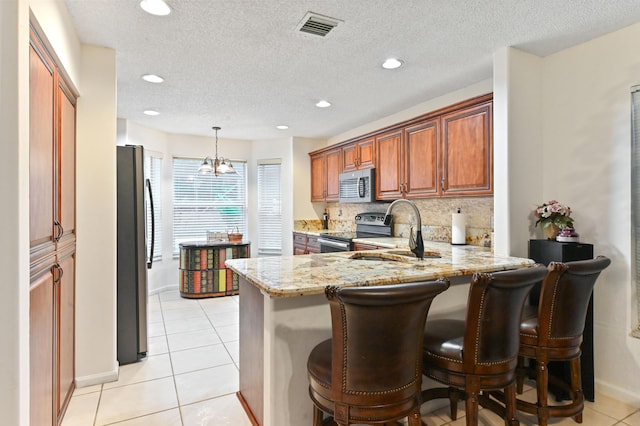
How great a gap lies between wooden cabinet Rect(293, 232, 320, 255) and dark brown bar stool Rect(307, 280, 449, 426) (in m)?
3.65

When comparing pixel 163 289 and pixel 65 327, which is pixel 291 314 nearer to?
pixel 65 327

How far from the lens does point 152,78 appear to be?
3.21 metres

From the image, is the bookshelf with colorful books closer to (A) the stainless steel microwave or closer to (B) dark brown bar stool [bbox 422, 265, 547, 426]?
(A) the stainless steel microwave

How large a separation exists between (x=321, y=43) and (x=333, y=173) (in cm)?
290

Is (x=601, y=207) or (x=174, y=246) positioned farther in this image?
(x=174, y=246)

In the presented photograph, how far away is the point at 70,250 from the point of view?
91.7 inches

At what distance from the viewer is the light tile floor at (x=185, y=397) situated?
7.11ft

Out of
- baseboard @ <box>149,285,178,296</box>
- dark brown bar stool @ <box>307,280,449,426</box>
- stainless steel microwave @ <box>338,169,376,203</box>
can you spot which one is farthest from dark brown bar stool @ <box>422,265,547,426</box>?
baseboard @ <box>149,285,178,296</box>

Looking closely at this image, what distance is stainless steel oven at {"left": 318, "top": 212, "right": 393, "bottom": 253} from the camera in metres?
4.40

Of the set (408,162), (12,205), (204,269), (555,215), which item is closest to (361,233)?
(408,162)

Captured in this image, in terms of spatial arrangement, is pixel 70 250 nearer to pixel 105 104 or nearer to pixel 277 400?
pixel 105 104

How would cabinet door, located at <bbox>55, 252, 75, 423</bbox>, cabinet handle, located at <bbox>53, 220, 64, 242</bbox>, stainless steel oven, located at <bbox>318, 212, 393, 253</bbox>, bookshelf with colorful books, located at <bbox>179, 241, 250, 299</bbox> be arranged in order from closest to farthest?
cabinet handle, located at <bbox>53, 220, 64, 242</bbox> → cabinet door, located at <bbox>55, 252, 75, 423</bbox> → stainless steel oven, located at <bbox>318, 212, 393, 253</bbox> → bookshelf with colorful books, located at <bbox>179, 241, 250, 299</bbox>

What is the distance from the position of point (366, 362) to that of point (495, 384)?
0.73 metres

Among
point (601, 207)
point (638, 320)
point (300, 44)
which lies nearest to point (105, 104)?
point (300, 44)
